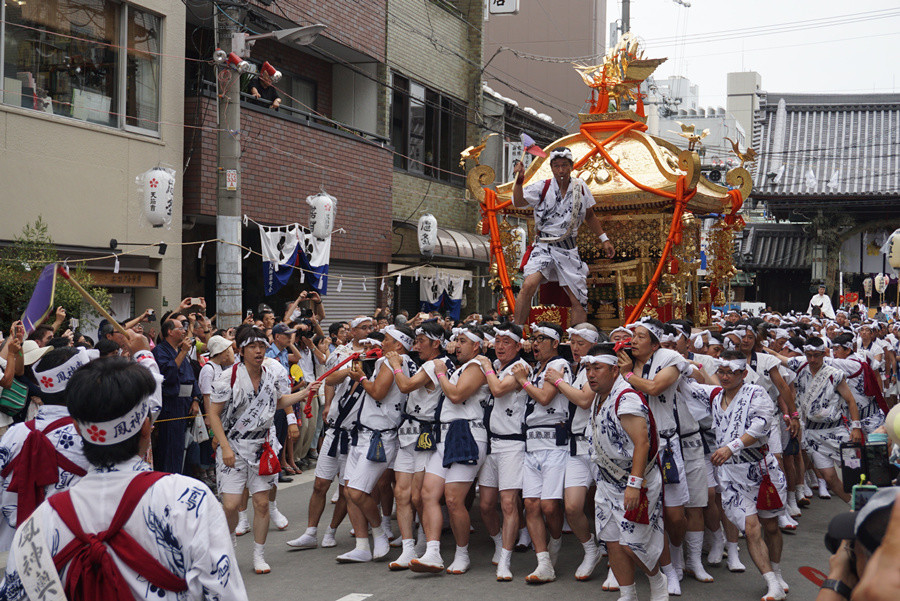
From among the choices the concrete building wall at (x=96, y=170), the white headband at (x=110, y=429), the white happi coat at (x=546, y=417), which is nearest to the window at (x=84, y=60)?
the concrete building wall at (x=96, y=170)

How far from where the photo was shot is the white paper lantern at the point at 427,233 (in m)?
19.6

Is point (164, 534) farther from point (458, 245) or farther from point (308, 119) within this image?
point (458, 245)

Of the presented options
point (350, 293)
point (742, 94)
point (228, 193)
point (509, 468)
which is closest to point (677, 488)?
point (509, 468)

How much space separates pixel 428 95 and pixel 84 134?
11310mm

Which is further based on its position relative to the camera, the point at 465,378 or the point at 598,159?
the point at 598,159

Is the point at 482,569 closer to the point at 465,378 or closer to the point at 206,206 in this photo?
the point at 465,378

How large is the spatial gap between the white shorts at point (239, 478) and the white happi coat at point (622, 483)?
8.66 feet

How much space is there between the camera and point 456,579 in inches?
282

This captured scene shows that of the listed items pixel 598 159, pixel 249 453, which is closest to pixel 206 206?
pixel 598 159

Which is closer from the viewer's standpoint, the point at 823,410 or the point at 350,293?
Answer: the point at 823,410

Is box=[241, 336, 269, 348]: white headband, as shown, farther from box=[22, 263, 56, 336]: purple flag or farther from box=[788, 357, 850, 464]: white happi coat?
box=[788, 357, 850, 464]: white happi coat

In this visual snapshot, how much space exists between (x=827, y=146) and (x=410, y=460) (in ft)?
81.2

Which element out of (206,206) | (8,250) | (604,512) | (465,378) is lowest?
(604,512)

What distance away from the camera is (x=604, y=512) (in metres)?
6.12
